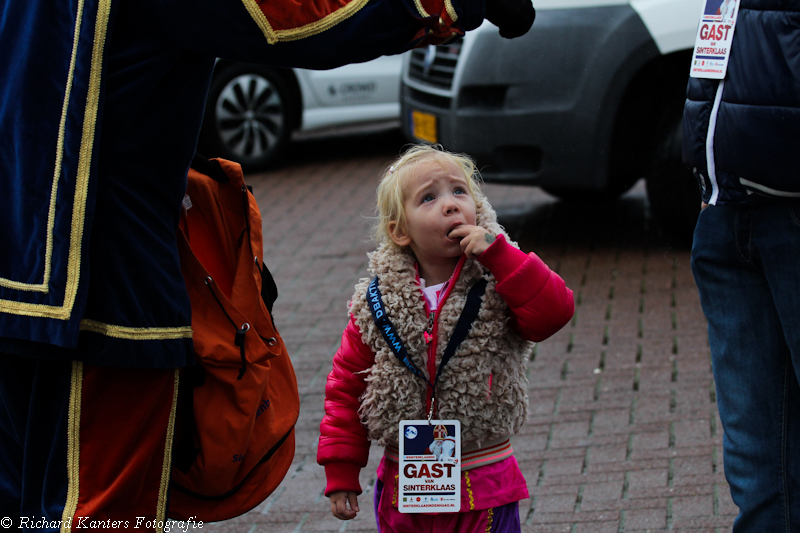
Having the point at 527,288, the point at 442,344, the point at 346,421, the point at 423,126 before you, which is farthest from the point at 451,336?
the point at 423,126

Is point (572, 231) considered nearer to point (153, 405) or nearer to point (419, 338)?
point (419, 338)

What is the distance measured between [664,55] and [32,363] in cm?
434

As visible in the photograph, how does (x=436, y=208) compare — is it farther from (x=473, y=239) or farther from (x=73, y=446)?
(x=73, y=446)

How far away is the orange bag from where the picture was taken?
2.25m

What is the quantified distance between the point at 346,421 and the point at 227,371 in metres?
0.36

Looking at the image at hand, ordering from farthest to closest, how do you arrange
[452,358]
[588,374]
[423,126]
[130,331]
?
[423,126]
[588,374]
[452,358]
[130,331]

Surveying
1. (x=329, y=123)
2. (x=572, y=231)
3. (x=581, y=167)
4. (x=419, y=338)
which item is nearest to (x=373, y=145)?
(x=329, y=123)

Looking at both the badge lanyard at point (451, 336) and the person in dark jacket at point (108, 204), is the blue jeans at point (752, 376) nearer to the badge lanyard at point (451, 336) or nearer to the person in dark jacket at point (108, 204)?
the badge lanyard at point (451, 336)

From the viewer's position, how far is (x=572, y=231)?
6520mm

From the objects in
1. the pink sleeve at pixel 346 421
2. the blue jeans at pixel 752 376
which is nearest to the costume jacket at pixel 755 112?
the blue jeans at pixel 752 376

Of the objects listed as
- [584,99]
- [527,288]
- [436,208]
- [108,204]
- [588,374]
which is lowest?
[588,374]

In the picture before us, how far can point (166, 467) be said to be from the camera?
2.15 metres

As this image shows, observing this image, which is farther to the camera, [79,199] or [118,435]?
[118,435]

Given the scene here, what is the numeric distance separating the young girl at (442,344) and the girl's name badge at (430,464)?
1.5 inches
